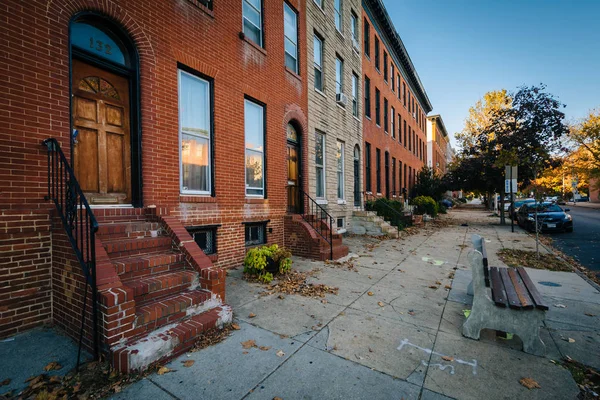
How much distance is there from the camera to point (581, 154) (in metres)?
32.6

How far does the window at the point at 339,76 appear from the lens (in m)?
11.8

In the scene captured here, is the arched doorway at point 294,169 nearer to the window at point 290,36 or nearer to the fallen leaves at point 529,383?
the window at point 290,36

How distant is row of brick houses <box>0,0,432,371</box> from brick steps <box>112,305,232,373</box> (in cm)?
1

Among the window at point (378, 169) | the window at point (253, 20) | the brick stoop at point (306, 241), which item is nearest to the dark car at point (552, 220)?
the window at point (378, 169)

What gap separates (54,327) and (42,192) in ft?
5.52

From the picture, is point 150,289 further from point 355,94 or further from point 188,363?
point 355,94

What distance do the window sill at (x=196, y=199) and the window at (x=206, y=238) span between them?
0.56 metres

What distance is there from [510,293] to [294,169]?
674cm

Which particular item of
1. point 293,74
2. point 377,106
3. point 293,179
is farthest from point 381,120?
point 293,179

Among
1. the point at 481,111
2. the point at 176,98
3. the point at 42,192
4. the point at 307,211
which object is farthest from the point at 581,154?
the point at 42,192

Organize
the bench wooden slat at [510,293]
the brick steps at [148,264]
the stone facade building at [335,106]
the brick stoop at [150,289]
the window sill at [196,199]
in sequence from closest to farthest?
1. the brick stoop at [150,289]
2. the bench wooden slat at [510,293]
3. the brick steps at [148,264]
4. the window sill at [196,199]
5. the stone facade building at [335,106]

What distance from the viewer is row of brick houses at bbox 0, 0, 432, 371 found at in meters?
3.25

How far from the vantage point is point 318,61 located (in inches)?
417

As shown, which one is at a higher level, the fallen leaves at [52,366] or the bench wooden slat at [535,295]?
the bench wooden slat at [535,295]
